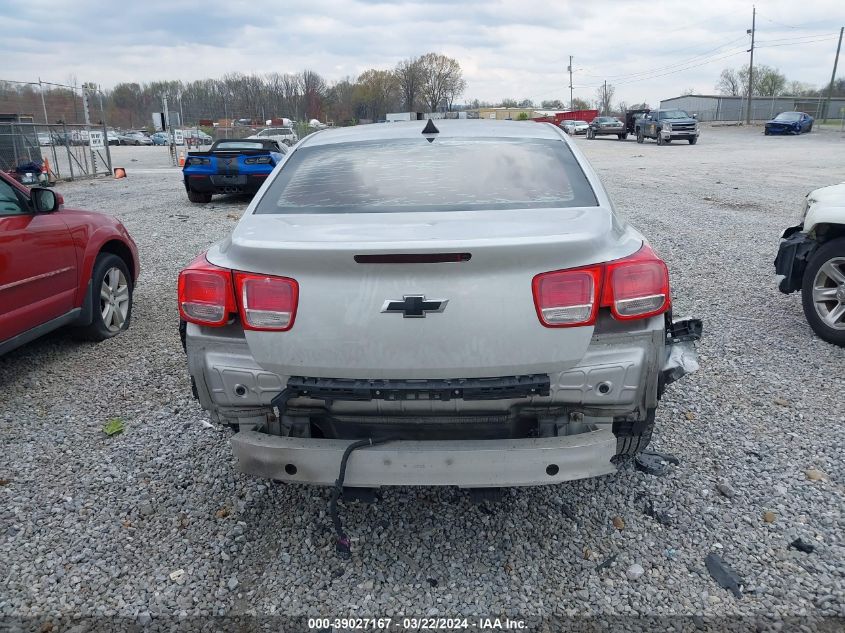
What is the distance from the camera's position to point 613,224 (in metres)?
2.63

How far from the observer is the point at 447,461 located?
2.38 metres

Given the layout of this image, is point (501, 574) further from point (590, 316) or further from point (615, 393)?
point (590, 316)

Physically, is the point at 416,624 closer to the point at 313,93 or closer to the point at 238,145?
the point at 238,145

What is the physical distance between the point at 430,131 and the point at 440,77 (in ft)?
328

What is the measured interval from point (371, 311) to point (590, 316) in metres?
0.77

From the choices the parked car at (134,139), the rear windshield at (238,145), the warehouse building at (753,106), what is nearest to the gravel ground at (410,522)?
the rear windshield at (238,145)

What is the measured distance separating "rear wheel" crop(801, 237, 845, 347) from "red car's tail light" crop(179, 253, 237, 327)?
4502 mm

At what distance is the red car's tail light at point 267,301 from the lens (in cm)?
238

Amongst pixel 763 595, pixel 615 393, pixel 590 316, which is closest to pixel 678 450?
pixel 763 595

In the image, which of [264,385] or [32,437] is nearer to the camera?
[264,385]

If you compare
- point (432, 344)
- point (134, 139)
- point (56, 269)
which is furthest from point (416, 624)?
point (134, 139)

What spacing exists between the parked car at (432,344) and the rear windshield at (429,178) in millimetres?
176

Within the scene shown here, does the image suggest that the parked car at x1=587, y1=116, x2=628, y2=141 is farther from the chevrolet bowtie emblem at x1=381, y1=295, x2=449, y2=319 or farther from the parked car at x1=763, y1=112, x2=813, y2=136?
the chevrolet bowtie emblem at x1=381, y1=295, x2=449, y2=319

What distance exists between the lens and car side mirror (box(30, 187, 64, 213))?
4594 mm
